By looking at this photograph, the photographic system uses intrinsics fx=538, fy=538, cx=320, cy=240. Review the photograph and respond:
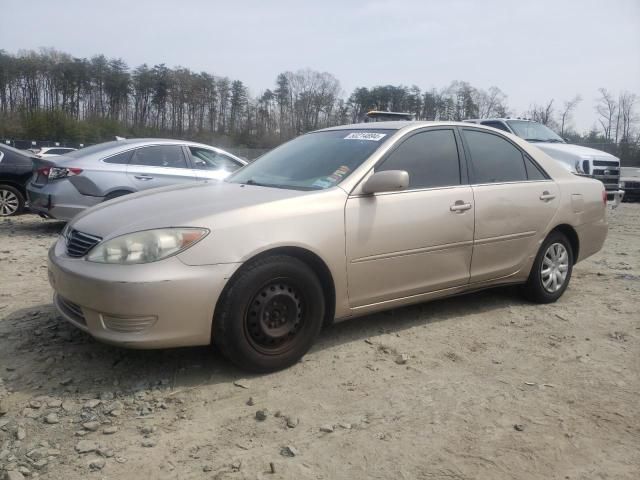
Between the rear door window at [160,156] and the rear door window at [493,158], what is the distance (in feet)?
16.8

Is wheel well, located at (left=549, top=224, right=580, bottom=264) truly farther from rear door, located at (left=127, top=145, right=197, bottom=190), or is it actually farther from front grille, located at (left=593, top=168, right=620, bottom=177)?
front grille, located at (left=593, top=168, right=620, bottom=177)

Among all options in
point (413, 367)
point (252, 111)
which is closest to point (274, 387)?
point (413, 367)

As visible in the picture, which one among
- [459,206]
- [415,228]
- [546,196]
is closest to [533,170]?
[546,196]

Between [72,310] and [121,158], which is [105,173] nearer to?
[121,158]

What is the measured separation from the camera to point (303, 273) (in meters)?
3.25

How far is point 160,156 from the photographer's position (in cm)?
812

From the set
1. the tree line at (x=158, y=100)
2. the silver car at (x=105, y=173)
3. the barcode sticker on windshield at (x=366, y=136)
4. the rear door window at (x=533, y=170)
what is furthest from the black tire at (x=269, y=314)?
the tree line at (x=158, y=100)

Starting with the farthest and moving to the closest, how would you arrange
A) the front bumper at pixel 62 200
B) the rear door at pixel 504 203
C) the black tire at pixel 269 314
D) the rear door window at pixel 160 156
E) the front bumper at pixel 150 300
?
1. the rear door window at pixel 160 156
2. the front bumper at pixel 62 200
3. the rear door at pixel 504 203
4. the black tire at pixel 269 314
5. the front bumper at pixel 150 300

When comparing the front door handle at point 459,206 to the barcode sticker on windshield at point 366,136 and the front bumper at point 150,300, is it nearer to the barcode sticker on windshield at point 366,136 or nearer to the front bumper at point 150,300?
the barcode sticker on windshield at point 366,136

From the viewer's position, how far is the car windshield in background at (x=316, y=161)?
372cm

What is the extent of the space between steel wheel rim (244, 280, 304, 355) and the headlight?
0.51 meters

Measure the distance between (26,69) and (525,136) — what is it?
248 ft

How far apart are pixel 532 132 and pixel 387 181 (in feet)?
31.8

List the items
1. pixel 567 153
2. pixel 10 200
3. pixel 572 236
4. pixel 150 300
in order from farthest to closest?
pixel 567 153 → pixel 10 200 → pixel 572 236 → pixel 150 300
